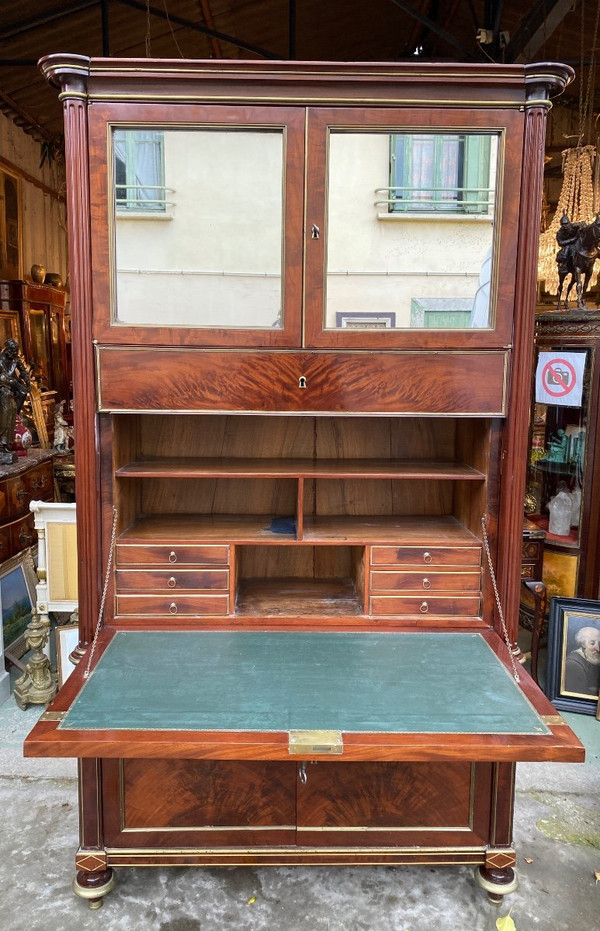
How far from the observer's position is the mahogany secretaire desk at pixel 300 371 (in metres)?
1.99

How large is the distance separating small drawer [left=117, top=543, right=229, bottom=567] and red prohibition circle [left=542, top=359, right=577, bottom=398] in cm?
214

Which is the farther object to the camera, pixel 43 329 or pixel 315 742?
pixel 43 329

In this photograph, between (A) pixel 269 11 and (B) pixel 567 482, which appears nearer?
(B) pixel 567 482

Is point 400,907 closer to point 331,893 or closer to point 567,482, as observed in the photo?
point 331,893

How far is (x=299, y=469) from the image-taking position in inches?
91.2

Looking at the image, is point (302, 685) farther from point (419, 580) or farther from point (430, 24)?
point (430, 24)

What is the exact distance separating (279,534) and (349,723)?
74 centimetres

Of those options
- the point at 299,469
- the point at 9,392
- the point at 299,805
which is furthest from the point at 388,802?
the point at 9,392

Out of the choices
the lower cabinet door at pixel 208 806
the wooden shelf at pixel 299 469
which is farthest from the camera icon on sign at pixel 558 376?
Result: the lower cabinet door at pixel 208 806

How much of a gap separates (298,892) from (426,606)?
0.97 meters

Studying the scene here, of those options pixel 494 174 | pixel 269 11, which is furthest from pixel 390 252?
pixel 269 11

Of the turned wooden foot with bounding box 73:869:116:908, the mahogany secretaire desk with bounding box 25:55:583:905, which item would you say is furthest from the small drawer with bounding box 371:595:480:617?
the turned wooden foot with bounding box 73:869:116:908

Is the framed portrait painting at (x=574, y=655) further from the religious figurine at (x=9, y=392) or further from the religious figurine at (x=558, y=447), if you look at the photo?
the religious figurine at (x=9, y=392)

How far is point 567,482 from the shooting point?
3670 millimetres
